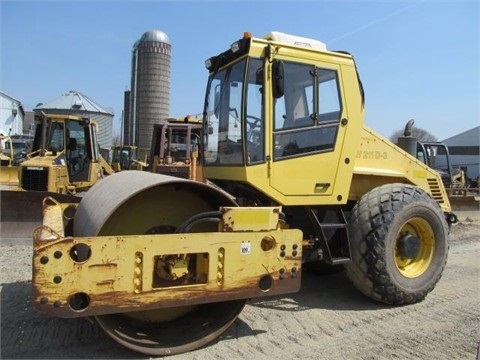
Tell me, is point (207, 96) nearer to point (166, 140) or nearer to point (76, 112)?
point (166, 140)

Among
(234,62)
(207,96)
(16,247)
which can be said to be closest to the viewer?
(234,62)

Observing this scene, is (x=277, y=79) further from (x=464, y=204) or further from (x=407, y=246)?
(x=464, y=204)

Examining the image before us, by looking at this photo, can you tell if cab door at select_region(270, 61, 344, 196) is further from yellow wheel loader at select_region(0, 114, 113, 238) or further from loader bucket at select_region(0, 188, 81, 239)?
yellow wheel loader at select_region(0, 114, 113, 238)

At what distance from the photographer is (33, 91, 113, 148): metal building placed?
34844 millimetres

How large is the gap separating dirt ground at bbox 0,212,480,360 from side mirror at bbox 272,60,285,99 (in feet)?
6.88

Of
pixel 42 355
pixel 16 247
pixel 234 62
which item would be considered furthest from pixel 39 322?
pixel 16 247

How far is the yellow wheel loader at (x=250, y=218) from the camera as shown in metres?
3.39

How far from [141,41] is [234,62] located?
25.1 meters

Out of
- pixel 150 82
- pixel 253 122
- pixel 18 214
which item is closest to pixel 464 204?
pixel 253 122

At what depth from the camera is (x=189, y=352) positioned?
3672 millimetres

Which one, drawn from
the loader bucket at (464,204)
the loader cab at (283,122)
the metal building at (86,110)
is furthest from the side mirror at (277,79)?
the metal building at (86,110)

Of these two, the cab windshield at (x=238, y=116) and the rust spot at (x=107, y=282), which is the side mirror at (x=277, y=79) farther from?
the rust spot at (x=107, y=282)

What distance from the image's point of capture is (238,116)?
4551mm

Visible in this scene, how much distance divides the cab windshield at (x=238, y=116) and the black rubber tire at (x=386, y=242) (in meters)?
1.30
